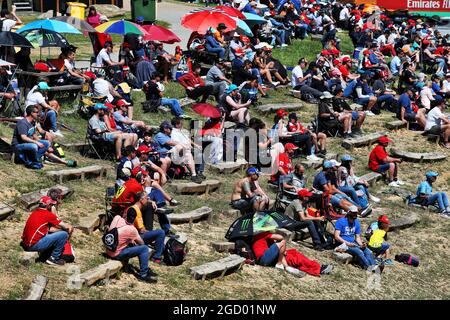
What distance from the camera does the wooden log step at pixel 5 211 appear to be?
15875 millimetres

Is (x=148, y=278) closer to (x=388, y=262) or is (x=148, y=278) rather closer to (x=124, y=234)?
(x=124, y=234)

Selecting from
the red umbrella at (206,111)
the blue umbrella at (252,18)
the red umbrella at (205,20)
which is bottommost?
the red umbrella at (206,111)

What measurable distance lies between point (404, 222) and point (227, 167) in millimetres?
4010

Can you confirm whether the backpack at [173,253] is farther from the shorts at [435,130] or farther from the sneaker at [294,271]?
the shorts at [435,130]

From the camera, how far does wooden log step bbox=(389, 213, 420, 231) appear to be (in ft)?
67.6

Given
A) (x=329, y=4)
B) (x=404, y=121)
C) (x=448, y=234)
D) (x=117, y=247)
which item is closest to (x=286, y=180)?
(x=448, y=234)

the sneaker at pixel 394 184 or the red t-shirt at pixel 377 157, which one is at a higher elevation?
the red t-shirt at pixel 377 157

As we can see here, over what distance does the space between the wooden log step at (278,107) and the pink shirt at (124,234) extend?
39.9 ft

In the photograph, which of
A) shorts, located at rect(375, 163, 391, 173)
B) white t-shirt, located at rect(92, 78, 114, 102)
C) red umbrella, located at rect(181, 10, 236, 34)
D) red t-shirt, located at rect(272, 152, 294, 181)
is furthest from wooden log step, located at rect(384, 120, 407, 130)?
white t-shirt, located at rect(92, 78, 114, 102)

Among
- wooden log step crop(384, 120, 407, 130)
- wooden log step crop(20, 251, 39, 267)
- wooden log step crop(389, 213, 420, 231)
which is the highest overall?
wooden log step crop(20, 251, 39, 267)

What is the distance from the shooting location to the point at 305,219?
18422 millimetres

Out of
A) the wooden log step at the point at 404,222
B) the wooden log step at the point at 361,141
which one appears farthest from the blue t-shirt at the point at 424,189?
the wooden log step at the point at 361,141

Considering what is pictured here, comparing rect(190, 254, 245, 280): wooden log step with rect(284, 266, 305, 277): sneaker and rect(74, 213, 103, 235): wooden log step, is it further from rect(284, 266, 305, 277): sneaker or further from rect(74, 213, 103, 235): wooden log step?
rect(74, 213, 103, 235): wooden log step

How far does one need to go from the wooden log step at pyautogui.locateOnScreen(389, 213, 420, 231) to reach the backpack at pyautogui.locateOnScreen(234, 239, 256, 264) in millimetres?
4815
